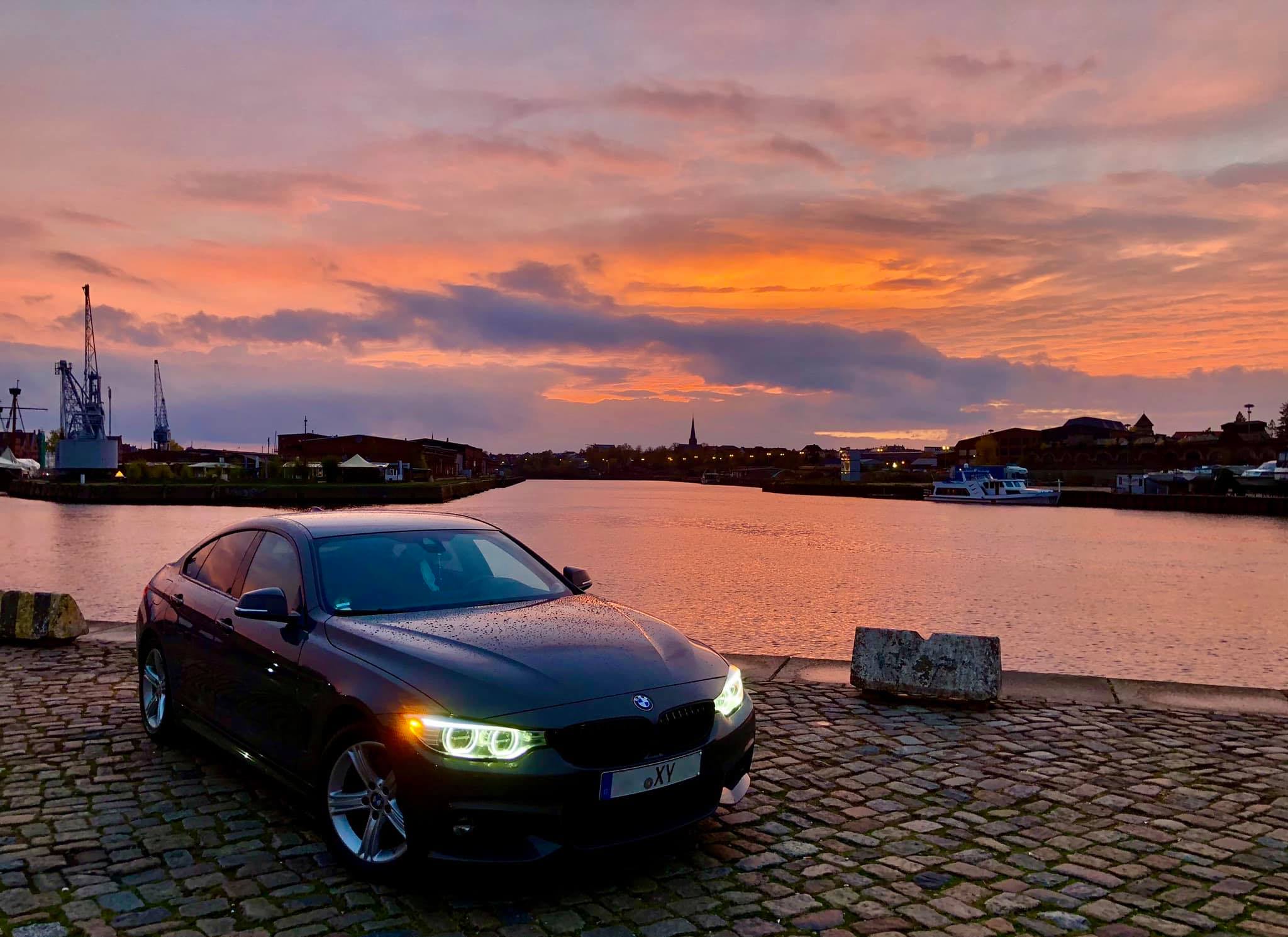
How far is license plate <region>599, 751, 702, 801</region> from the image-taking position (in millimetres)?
4047

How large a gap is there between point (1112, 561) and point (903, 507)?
169ft

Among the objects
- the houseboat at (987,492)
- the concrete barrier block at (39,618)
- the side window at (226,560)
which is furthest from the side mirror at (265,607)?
the houseboat at (987,492)

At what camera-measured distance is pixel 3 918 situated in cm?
395

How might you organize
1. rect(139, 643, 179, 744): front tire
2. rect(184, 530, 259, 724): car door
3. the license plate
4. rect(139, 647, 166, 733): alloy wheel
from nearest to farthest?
the license plate → rect(184, 530, 259, 724): car door → rect(139, 643, 179, 744): front tire → rect(139, 647, 166, 733): alloy wheel

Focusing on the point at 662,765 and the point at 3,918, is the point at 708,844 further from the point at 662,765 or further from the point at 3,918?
the point at 3,918

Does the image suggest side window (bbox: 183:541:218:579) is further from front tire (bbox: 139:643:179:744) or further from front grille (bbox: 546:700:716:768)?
front grille (bbox: 546:700:716:768)

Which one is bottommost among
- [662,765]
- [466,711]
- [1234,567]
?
[1234,567]

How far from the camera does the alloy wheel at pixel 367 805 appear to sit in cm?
423

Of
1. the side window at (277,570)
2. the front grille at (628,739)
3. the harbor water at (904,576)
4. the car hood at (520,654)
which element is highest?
the side window at (277,570)

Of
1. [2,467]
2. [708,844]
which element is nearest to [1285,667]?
[708,844]

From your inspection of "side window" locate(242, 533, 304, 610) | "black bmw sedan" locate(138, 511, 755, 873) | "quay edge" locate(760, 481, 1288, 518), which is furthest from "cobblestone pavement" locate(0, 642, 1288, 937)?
"quay edge" locate(760, 481, 1288, 518)

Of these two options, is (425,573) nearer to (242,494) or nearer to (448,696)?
(448,696)

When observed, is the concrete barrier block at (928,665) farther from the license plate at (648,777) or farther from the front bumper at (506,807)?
the front bumper at (506,807)

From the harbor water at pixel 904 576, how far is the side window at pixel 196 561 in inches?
409
